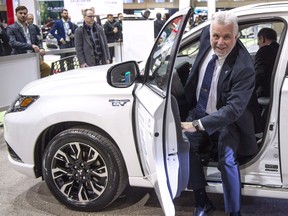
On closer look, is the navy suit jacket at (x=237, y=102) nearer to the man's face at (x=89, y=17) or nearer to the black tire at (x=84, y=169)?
the black tire at (x=84, y=169)

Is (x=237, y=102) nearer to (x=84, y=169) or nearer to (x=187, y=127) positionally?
(x=187, y=127)

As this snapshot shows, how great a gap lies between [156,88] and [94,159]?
3.04 ft

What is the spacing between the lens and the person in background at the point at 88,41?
6.06m

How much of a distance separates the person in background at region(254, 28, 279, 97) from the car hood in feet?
4.09

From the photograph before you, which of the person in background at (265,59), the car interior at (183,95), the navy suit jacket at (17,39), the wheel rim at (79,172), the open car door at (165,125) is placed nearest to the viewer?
the open car door at (165,125)

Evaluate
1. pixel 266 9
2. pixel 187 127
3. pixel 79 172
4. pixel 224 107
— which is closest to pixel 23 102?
pixel 79 172

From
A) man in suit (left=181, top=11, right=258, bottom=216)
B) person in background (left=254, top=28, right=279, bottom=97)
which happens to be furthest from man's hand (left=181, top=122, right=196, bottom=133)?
person in background (left=254, top=28, right=279, bottom=97)

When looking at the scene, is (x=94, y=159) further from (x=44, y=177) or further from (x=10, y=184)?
(x=10, y=184)

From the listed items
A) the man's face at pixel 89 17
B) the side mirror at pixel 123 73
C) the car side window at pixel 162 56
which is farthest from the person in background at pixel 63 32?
the car side window at pixel 162 56

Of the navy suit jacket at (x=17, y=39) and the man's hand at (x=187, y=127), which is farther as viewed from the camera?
the navy suit jacket at (x=17, y=39)

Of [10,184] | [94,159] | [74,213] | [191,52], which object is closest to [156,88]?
[94,159]

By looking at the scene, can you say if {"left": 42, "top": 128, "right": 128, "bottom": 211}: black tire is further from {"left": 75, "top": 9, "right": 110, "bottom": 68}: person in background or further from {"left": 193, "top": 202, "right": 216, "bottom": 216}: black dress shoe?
{"left": 75, "top": 9, "right": 110, "bottom": 68}: person in background

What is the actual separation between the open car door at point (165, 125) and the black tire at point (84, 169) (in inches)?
15.1

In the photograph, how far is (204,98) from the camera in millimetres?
2961
